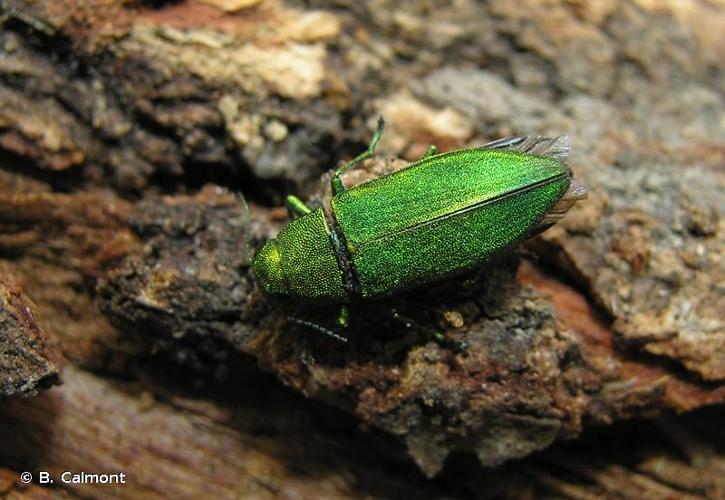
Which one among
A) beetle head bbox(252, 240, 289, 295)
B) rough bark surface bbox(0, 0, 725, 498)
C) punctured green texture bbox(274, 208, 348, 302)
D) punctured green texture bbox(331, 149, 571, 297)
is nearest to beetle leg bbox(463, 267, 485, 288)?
rough bark surface bbox(0, 0, 725, 498)

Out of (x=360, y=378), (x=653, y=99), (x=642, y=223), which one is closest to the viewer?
(x=360, y=378)

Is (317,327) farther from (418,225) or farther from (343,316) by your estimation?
(418,225)

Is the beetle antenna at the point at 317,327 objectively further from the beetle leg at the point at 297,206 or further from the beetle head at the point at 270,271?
the beetle leg at the point at 297,206

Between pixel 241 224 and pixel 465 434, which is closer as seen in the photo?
pixel 465 434

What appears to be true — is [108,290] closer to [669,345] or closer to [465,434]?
[465,434]

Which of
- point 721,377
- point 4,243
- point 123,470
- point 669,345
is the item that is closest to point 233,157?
point 4,243

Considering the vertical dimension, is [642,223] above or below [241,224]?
above

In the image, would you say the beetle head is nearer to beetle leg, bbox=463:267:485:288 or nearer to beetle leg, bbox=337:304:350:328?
beetle leg, bbox=337:304:350:328
